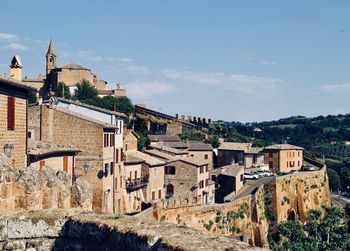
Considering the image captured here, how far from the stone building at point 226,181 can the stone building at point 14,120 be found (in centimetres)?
4350

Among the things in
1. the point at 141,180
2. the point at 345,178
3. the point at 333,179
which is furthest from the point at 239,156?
the point at 345,178

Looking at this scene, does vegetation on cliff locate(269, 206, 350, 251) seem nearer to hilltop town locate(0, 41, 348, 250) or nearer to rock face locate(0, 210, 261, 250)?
hilltop town locate(0, 41, 348, 250)

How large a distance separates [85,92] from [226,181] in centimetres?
3607

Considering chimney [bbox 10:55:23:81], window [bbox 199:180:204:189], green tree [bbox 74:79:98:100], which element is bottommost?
window [bbox 199:180:204:189]

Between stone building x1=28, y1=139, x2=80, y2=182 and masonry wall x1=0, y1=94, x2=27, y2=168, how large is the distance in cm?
123

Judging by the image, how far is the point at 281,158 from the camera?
272 feet

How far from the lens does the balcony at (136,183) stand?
4262 cm

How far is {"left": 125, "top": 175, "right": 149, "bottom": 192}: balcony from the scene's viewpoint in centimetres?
4262

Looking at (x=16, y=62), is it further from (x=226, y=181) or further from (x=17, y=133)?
(x=226, y=181)

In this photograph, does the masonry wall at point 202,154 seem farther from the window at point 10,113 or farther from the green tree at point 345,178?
the window at point 10,113

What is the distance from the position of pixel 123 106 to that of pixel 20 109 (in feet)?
220

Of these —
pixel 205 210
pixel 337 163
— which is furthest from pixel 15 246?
pixel 337 163

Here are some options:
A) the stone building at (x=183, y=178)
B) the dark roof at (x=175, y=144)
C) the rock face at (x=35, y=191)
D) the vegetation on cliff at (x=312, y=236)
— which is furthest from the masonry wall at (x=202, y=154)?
the rock face at (x=35, y=191)

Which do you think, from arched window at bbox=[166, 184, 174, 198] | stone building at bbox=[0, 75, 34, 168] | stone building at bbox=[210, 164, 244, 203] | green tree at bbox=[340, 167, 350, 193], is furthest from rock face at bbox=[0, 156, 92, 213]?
green tree at bbox=[340, 167, 350, 193]
